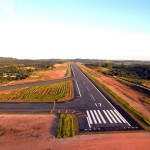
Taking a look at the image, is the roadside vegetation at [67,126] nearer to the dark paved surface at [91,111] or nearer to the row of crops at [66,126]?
the row of crops at [66,126]

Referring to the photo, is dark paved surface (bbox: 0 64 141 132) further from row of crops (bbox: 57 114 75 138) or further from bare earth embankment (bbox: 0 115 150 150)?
bare earth embankment (bbox: 0 115 150 150)

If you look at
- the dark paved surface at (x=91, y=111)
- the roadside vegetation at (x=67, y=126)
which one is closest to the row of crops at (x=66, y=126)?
the roadside vegetation at (x=67, y=126)

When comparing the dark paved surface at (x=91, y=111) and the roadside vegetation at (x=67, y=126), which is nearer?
the roadside vegetation at (x=67, y=126)

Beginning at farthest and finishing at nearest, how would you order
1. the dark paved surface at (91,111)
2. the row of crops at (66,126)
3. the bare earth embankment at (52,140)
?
1. the dark paved surface at (91,111)
2. the row of crops at (66,126)
3. the bare earth embankment at (52,140)

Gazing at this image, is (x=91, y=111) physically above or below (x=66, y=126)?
above

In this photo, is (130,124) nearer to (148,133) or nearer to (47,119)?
(148,133)

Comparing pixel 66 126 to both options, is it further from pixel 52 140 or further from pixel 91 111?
pixel 91 111

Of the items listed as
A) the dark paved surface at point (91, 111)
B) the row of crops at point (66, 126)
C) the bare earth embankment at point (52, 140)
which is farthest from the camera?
the dark paved surface at point (91, 111)

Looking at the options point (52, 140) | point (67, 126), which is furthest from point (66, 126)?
point (52, 140)
